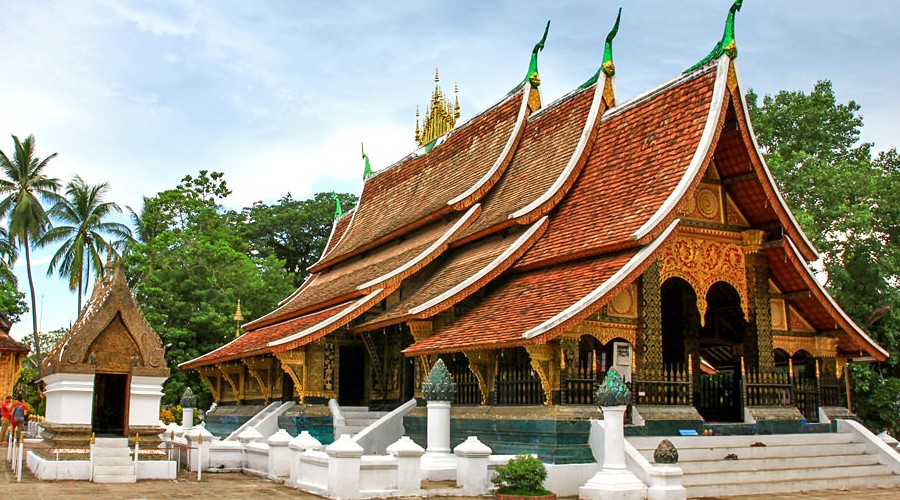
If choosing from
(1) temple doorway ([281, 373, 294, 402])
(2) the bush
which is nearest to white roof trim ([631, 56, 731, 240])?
(2) the bush

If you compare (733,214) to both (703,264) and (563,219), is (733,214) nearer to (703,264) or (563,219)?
(703,264)

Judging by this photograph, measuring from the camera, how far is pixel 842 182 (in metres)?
24.8

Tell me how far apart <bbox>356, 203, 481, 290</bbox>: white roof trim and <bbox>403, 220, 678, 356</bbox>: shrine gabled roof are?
1807 mm

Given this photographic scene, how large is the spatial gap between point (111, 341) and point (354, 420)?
4957 millimetres

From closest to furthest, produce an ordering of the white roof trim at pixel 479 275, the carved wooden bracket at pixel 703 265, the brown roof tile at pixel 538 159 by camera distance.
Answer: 1. the carved wooden bracket at pixel 703 265
2. the white roof trim at pixel 479 275
3. the brown roof tile at pixel 538 159

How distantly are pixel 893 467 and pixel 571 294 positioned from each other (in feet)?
17.4

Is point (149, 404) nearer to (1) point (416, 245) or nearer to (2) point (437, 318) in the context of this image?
(2) point (437, 318)

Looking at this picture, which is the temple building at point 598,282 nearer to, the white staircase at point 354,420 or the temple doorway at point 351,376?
the temple doorway at point 351,376

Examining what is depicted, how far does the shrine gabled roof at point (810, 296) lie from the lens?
1335 cm

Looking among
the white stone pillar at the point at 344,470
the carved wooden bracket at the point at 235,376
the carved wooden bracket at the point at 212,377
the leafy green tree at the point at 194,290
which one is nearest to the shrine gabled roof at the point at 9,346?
the leafy green tree at the point at 194,290

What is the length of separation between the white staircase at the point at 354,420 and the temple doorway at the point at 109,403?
3754mm

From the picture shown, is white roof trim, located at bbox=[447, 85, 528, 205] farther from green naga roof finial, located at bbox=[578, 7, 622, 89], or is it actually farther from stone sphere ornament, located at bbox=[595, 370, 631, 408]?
stone sphere ornament, located at bbox=[595, 370, 631, 408]

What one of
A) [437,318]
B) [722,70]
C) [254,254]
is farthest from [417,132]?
[254,254]

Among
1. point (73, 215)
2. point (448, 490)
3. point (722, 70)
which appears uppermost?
point (73, 215)
